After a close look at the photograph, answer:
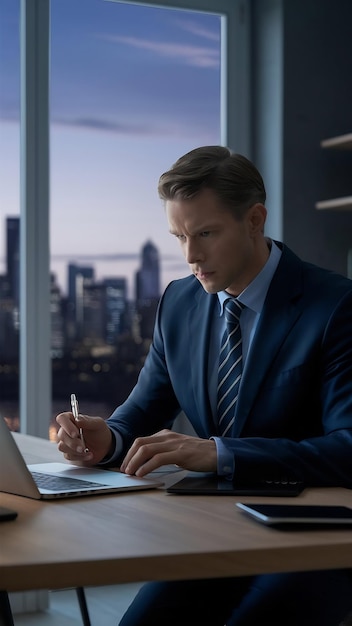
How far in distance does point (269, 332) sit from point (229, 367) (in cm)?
13

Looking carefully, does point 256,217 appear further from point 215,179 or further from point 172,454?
point 172,454

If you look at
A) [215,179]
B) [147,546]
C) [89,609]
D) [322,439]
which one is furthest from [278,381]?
[89,609]

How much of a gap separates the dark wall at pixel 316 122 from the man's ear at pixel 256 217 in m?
1.80

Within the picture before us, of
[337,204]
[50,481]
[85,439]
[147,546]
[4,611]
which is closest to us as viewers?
[147,546]

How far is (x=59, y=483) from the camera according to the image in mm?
1558

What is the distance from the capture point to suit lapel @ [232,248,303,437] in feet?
6.03

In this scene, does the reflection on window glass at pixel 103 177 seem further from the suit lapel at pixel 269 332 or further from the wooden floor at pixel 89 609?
the suit lapel at pixel 269 332

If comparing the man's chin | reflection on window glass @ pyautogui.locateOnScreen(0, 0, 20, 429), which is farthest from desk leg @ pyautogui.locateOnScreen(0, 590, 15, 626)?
reflection on window glass @ pyautogui.locateOnScreen(0, 0, 20, 429)

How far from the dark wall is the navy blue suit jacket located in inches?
70.0

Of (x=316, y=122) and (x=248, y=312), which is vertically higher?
(x=316, y=122)

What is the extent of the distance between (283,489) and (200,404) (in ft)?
1.59

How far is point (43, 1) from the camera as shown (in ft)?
11.4

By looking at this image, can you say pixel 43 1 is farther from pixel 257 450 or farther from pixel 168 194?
pixel 257 450

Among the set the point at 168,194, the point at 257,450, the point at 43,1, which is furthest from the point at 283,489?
the point at 43,1
